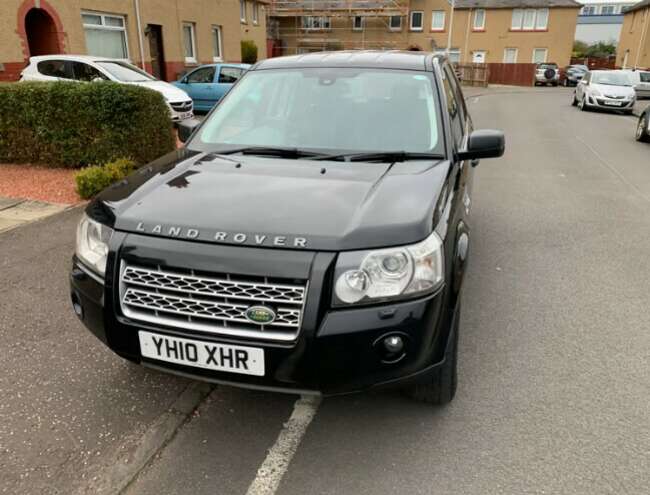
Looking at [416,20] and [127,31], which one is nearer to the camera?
[127,31]

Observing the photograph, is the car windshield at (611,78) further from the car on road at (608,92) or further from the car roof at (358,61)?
the car roof at (358,61)

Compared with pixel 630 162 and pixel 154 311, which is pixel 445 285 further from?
pixel 630 162

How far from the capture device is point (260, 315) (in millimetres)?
2352

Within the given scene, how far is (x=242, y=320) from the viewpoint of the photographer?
238 centimetres

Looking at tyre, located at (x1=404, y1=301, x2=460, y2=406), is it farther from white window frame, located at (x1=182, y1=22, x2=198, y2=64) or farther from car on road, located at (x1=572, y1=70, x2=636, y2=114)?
white window frame, located at (x1=182, y1=22, x2=198, y2=64)

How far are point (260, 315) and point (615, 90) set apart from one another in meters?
21.6

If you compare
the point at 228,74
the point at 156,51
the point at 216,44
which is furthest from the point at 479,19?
the point at 228,74

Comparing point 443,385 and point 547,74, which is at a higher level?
point 443,385

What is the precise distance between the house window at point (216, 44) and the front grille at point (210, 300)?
23109mm

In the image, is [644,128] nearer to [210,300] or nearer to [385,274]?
[385,274]

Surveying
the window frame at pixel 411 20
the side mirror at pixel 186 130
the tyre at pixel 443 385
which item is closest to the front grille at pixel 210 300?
the tyre at pixel 443 385

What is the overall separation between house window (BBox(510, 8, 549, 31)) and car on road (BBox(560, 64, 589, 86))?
5.50 meters

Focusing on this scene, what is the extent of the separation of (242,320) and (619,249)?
467 cm

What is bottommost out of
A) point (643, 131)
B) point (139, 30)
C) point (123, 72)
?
point (643, 131)
